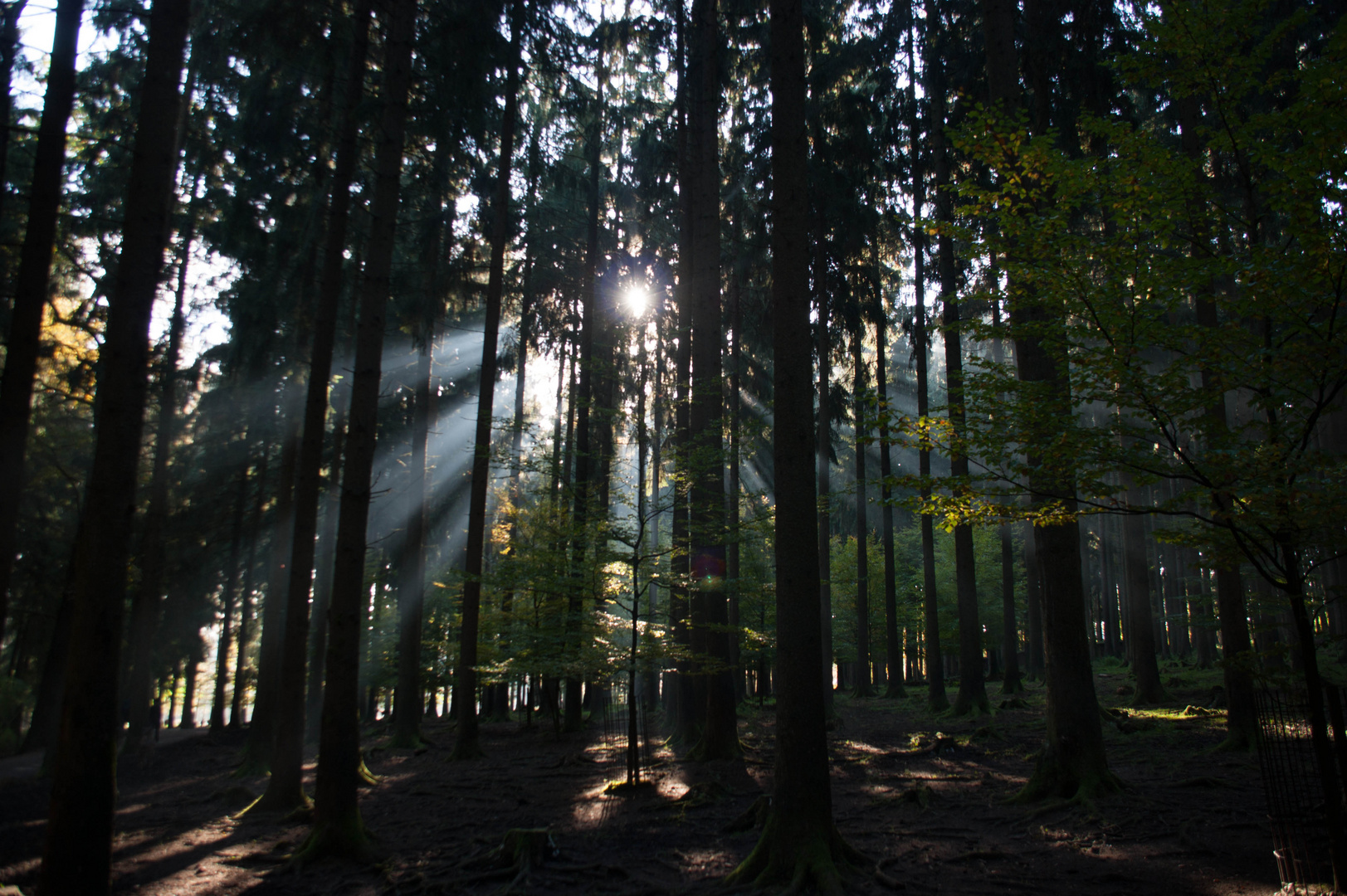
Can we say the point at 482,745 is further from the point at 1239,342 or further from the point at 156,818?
the point at 1239,342

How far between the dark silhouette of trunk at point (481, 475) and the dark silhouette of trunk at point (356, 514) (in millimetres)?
4888

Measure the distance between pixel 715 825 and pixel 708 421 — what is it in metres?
6.81

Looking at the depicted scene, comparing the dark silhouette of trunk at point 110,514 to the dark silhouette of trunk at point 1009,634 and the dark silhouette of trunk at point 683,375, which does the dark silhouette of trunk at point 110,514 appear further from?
the dark silhouette of trunk at point 1009,634

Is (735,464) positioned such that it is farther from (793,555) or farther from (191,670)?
(191,670)

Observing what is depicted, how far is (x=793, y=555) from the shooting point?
687 centimetres

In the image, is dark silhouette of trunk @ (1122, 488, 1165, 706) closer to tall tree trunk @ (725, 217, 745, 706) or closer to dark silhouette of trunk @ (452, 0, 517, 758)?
tall tree trunk @ (725, 217, 745, 706)

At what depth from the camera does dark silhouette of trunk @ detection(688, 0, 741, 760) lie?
12.0m

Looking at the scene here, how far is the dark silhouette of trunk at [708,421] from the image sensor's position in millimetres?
11953

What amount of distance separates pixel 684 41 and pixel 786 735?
48.7 ft

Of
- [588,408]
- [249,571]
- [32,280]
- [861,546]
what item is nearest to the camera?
[32,280]

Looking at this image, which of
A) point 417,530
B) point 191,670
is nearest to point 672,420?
point 417,530

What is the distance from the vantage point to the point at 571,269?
2078cm

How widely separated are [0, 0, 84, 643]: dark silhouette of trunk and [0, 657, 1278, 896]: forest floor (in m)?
4.07

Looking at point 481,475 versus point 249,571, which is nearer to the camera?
point 481,475
